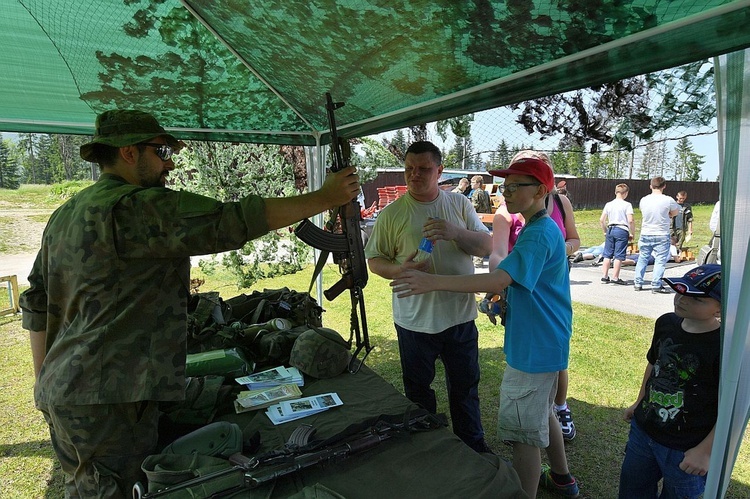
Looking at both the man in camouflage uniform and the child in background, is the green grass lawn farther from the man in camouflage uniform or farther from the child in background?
the man in camouflage uniform

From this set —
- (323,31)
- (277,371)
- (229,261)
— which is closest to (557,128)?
(323,31)

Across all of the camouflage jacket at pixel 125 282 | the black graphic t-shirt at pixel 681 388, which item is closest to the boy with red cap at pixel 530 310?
the black graphic t-shirt at pixel 681 388

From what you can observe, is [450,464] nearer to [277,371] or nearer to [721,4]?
[277,371]

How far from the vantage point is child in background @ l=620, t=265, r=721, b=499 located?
172cm

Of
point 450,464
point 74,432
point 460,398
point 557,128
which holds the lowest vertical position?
point 460,398

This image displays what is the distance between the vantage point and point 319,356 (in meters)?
2.50

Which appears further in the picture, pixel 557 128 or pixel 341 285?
pixel 341 285

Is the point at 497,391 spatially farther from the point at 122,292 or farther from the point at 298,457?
the point at 122,292

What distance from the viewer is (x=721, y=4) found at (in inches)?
55.7

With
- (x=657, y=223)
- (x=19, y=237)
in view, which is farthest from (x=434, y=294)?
(x=19, y=237)

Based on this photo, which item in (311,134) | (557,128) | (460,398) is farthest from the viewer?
(311,134)

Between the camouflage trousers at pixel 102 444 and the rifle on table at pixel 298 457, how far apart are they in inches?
5.2

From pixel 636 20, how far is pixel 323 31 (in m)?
1.56

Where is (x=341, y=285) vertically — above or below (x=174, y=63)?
below
